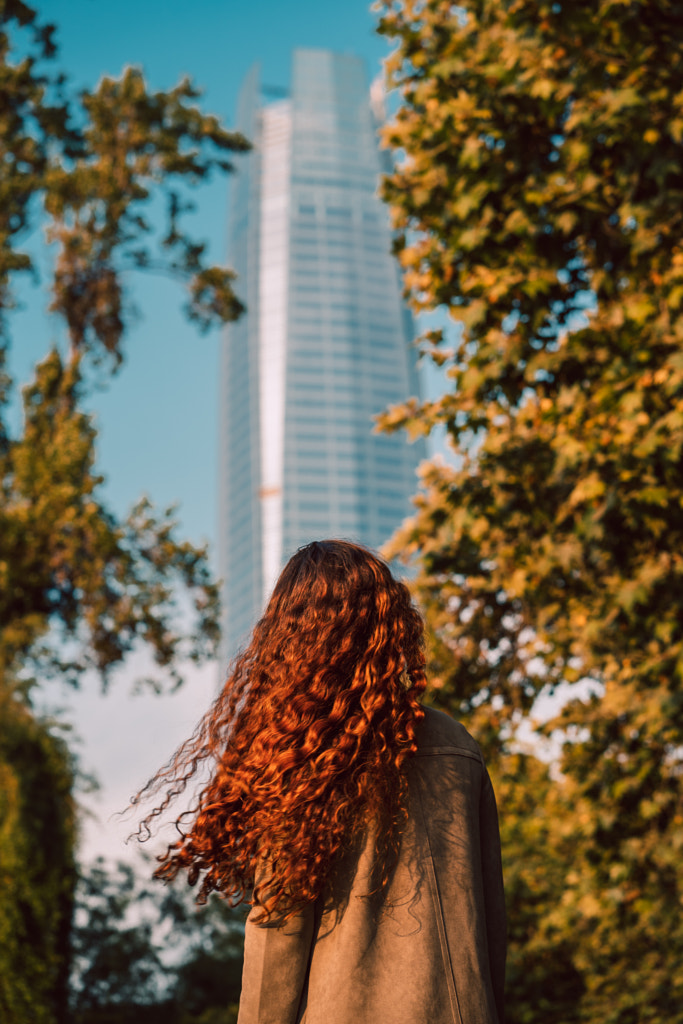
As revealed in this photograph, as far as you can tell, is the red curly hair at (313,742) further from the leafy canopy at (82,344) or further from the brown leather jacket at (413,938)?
the leafy canopy at (82,344)

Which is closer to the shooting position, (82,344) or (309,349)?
(82,344)

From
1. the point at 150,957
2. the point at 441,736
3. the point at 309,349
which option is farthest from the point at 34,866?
the point at 309,349

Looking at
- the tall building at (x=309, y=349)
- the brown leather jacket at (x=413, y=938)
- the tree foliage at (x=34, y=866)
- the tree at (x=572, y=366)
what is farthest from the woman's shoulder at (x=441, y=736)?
the tall building at (x=309, y=349)

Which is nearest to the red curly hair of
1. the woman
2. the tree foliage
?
the woman

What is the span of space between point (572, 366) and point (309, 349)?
131000 mm

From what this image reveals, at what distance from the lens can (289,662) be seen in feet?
5.41

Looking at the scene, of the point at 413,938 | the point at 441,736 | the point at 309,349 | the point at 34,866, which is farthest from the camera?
the point at 309,349

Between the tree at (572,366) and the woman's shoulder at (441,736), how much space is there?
2.97 m

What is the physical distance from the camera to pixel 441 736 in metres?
1.70

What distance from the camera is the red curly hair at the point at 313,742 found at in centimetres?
154

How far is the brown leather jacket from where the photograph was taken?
1491mm

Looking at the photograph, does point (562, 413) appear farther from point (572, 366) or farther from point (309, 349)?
point (309, 349)

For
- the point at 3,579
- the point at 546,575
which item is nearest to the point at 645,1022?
the point at 546,575

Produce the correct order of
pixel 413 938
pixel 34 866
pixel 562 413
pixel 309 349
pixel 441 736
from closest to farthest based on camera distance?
pixel 413 938 < pixel 441 736 < pixel 562 413 < pixel 34 866 < pixel 309 349
